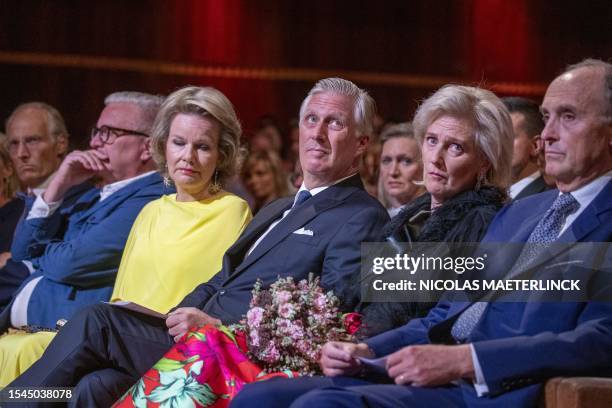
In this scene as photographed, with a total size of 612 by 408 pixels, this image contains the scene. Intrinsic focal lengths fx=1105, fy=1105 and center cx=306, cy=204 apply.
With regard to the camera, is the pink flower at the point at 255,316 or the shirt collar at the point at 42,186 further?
the shirt collar at the point at 42,186

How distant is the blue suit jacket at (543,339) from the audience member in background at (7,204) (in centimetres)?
291

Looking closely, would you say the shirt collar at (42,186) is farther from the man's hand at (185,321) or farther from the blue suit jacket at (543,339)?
the blue suit jacket at (543,339)

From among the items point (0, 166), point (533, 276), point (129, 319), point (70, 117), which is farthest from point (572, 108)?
point (70, 117)

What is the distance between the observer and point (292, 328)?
3014mm

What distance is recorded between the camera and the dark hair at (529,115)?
4457 millimetres

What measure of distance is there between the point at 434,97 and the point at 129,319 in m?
1.20

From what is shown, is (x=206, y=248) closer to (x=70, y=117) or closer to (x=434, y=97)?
(x=434, y=97)

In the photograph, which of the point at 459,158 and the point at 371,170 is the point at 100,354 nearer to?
the point at 459,158

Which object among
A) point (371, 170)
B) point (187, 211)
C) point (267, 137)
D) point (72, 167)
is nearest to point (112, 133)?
point (72, 167)

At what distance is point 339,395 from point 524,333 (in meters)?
0.48

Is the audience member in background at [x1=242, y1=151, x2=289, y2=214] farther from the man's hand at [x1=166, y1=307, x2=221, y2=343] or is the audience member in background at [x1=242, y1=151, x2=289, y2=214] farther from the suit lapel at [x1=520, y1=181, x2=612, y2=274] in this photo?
the suit lapel at [x1=520, y1=181, x2=612, y2=274]

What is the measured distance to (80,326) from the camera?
3504 mm

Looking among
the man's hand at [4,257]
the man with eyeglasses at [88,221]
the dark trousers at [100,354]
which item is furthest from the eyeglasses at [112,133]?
the dark trousers at [100,354]

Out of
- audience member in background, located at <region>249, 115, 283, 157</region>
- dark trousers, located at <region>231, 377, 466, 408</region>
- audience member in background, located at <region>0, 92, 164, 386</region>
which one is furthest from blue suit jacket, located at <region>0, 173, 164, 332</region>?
audience member in background, located at <region>249, 115, 283, 157</region>
